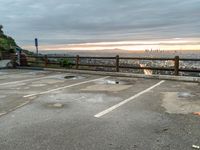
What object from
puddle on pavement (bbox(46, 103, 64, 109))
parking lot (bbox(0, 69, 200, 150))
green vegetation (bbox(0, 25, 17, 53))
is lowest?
parking lot (bbox(0, 69, 200, 150))

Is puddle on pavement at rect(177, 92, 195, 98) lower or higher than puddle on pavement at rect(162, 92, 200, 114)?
higher

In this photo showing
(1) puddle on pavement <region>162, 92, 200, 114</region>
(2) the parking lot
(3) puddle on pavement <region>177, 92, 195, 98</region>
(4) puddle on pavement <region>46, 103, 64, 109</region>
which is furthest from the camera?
(3) puddle on pavement <region>177, 92, 195, 98</region>

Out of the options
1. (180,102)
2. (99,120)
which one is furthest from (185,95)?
(99,120)

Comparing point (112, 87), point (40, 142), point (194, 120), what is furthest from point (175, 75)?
point (40, 142)

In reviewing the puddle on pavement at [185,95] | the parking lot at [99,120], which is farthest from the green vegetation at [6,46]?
the puddle on pavement at [185,95]

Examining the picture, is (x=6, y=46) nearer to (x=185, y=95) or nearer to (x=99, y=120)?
(x=185, y=95)

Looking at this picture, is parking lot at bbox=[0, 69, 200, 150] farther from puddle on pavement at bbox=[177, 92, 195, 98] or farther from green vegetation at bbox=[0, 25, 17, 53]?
green vegetation at bbox=[0, 25, 17, 53]

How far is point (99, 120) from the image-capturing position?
5344mm

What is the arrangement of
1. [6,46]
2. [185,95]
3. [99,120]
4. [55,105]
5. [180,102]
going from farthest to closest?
1. [6,46]
2. [185,95]
3. [180,102]
4. [55,105]
5. [99,120]

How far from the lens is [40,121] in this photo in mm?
5273

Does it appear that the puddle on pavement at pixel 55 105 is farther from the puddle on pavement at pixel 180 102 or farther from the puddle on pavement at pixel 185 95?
the puddle on pavement at pixel 185 95

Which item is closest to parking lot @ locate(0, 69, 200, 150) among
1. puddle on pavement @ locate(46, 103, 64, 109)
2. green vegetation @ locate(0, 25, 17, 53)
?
puddle on pavement @ locate(46, 103, 64, 109)

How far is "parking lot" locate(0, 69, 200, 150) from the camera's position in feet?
13.5

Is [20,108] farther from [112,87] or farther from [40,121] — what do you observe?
[112,87]
